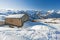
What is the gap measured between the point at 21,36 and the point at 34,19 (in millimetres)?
363

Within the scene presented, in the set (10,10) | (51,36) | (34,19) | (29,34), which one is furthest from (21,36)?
(10,10)

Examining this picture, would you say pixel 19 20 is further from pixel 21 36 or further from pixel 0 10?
pixel 0 10

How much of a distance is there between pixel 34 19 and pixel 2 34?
0.38 metres

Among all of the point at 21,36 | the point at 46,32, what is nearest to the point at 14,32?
the point at 21,36

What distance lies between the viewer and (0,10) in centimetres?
97

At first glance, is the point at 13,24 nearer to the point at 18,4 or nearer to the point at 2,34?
the point at 2,34

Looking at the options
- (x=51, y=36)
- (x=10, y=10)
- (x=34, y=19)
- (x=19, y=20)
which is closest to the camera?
(x=51, y=36)

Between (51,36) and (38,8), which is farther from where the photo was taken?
(38,8)

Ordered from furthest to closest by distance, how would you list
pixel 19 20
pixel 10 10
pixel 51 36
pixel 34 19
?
pixel 10 10
pixel 34 19
pixel 19 20
pixel 51 36

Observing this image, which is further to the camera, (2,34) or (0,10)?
(0,10)

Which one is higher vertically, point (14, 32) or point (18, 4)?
point (18, 4)

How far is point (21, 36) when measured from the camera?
502 millimetres

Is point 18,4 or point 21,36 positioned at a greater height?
point 18,4

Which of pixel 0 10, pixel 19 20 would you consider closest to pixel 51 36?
pixel 19 20
